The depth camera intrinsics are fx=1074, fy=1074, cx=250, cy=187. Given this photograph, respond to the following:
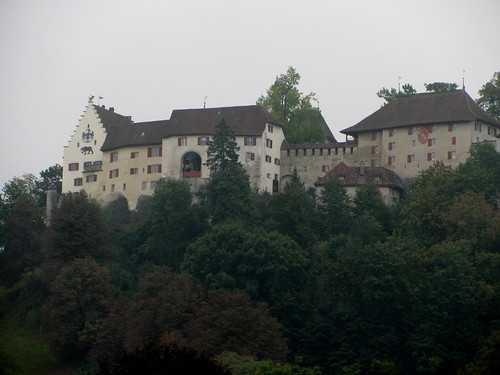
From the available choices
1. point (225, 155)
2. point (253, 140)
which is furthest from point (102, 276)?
point (253, 140)

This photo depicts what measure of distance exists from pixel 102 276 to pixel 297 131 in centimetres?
3765

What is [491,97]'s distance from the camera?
109m

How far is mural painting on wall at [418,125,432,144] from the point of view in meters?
100

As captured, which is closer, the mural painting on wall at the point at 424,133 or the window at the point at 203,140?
the mural painting on wall at the point at 424,133

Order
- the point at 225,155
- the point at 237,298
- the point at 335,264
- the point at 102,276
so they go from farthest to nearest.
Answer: the point at 225,155 < the point at 102,276 < the point at 335,264 < the point at 237,298

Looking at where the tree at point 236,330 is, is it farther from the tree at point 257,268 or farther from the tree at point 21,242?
the tree at point 21,242

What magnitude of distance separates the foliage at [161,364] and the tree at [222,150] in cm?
4799

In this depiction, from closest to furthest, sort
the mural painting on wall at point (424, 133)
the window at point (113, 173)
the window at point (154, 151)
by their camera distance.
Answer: the mural painting on wall at point (424, 133) < the window at point (154, 151) < the window at point (113, 173)

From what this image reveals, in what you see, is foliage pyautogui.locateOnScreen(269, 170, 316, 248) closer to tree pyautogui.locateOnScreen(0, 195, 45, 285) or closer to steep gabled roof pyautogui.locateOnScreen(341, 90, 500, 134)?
steep gabled roof pyautogui.locateOnScreen(341, 90, 500, 134)

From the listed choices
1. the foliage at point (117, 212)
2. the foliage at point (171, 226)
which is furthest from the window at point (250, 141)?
the foliage at point (171, 226)

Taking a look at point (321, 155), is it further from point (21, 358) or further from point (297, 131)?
point (21, 358)

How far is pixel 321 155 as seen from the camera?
341 feet

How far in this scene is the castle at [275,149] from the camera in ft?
326

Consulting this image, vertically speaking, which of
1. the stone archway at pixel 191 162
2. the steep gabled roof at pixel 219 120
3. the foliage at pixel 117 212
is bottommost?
the foliage at pixel 117 212
